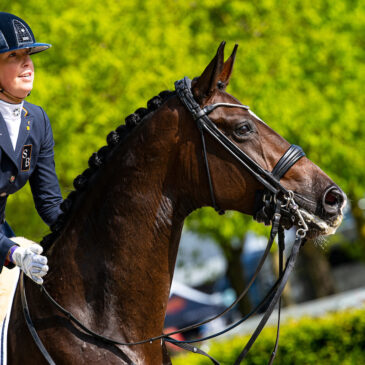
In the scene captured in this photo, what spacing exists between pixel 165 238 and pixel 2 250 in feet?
2.94

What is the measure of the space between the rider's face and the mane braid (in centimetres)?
56

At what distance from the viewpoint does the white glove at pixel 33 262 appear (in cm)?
371

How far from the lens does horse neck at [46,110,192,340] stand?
3.88 meters

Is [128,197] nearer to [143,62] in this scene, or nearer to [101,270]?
[101,270]

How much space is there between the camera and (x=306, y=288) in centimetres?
2775

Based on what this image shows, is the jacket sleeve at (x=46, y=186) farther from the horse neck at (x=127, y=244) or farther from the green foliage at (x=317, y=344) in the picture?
the green foliage at (x=317, y=344)

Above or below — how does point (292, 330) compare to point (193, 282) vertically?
above

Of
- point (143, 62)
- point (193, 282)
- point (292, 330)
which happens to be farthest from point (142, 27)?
point (193, 282)

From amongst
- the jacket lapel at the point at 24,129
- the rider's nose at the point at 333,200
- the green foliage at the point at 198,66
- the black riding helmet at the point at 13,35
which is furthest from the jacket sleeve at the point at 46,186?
the green foliage at the point at 198,66

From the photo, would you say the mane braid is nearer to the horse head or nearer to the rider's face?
the horse head

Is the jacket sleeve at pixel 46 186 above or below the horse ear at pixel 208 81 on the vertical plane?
below

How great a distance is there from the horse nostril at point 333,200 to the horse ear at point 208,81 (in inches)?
34.3

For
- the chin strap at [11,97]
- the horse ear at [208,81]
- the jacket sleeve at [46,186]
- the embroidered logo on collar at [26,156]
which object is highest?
the horse ear at [208,81]

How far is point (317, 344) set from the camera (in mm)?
8500
